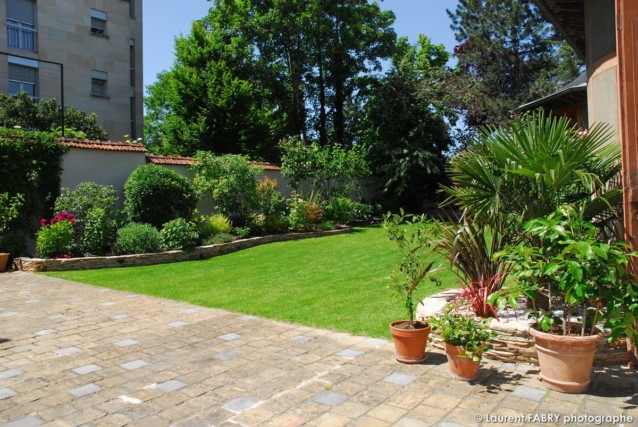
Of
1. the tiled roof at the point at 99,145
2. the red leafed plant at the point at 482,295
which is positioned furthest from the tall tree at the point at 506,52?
the red leafed plant at the point at 482,295

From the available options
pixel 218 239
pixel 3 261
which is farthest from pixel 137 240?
pixel 3 261

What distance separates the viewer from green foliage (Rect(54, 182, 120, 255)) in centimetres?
1189

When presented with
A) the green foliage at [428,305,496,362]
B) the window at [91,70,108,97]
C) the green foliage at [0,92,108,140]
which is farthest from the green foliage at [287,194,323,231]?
the window at [91,70,108,97]

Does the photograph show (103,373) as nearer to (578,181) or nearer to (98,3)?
(578,181)

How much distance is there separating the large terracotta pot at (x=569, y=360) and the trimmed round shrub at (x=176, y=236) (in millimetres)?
10182

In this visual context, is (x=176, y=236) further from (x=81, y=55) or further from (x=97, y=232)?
(x=81, y=55)

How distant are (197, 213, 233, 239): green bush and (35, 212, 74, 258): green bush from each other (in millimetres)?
3498

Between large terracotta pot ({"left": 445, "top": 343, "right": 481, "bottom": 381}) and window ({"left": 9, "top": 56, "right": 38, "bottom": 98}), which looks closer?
large terracotta pot ({"left": 445, "top": 343, "right": 481, "bottom": 381})

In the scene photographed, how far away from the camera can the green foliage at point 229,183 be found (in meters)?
15.2

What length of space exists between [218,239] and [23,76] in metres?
15.2

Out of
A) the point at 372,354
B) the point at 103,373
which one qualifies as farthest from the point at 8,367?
the point at 372,354

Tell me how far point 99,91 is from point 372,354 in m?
24.8

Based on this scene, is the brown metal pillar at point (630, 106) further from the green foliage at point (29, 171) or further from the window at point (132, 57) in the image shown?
the window at point (132, 57)

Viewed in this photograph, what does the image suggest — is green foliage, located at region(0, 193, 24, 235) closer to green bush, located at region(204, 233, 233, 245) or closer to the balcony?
green bush, located at region(204, 233, 233, 245)
